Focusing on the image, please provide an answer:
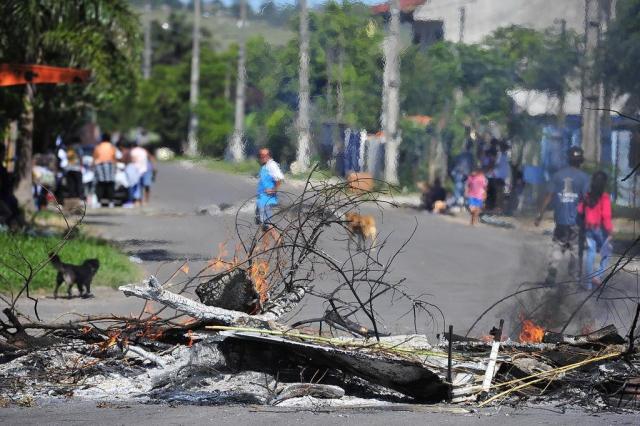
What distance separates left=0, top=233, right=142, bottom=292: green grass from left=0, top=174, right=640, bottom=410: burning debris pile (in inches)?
205

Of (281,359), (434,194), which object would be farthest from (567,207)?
(281,359)

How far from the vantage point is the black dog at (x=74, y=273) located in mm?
14375

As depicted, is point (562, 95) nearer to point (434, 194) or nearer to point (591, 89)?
point (591, 89)

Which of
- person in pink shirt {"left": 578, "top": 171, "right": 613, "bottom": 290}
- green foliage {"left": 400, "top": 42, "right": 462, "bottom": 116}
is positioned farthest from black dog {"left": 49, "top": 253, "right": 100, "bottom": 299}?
person in pink shirt {"left": 578, "top": 171, "right": 613, "bottom": 290}

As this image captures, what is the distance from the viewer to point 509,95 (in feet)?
53.6

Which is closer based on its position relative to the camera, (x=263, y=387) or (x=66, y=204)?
(x=263, y=387)

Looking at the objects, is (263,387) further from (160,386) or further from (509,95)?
(509,95)

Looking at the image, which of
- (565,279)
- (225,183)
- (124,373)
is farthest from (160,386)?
(225,183)

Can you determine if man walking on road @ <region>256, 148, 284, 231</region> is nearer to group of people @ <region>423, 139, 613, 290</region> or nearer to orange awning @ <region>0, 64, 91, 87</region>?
group of people @ <region>423, 139, 613, 290</region>

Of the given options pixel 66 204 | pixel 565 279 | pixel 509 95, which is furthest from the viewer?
pixel 66 204

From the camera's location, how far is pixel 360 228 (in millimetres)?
11508

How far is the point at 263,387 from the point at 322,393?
1.35 ft

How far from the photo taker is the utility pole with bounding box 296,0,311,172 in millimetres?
14789

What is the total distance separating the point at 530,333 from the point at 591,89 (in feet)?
16.6
